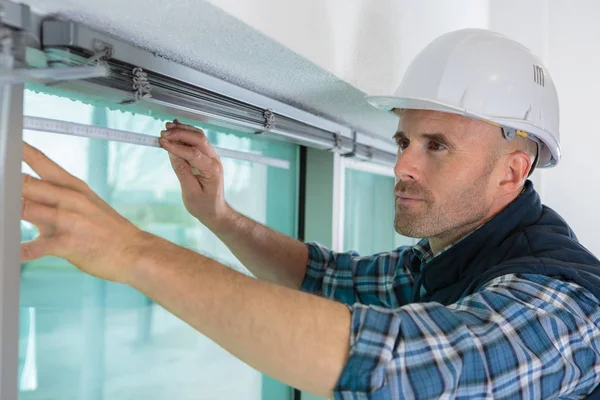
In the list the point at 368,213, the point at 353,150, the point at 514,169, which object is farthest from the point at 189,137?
the point at 368,213

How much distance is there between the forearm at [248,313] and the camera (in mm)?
719

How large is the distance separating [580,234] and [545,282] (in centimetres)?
186

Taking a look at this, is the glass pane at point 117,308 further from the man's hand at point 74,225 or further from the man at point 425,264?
the man's hand at point 74,225

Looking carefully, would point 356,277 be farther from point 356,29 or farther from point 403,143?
point 356,29

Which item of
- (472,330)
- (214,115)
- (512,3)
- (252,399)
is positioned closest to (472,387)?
(472,330)

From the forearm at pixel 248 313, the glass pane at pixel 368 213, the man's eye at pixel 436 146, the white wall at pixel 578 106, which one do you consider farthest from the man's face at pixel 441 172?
the white wall at pixel 578 106

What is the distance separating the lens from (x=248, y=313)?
724 millimetres

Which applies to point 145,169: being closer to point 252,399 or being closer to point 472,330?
point 472,330

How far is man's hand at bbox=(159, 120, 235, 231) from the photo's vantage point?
112 centimetres

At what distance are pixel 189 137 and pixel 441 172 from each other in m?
0.51

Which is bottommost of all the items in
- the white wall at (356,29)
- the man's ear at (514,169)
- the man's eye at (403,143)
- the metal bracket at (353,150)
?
the man's ear at (514,169)

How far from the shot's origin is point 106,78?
88 centimetres

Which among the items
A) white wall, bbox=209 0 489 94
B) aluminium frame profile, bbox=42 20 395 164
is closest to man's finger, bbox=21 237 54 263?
aluminium frame profile, bbox=42 20 395 164

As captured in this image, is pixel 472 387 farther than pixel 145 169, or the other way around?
pixel 145 169
